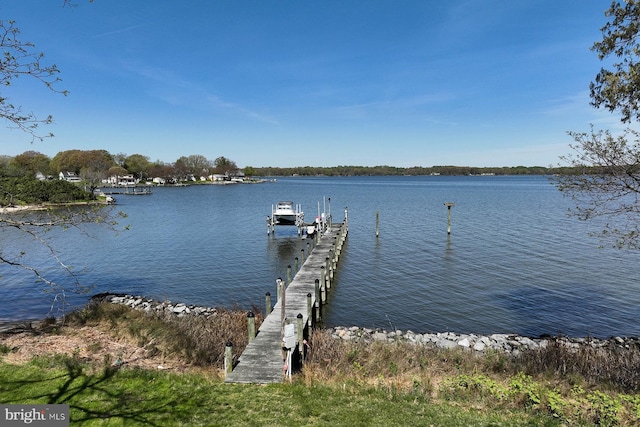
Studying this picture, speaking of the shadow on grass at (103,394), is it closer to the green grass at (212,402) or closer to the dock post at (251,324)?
the green grass at (212,402)

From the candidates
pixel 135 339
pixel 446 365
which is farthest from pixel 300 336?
pixel 135 339

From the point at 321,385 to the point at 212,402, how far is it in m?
2.52

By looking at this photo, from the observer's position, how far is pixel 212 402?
8.22 meters

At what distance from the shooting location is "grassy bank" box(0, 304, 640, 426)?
25.4 ft

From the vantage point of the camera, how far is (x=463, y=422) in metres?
7.64

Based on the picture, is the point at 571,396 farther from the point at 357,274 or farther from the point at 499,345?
the point at 357,274

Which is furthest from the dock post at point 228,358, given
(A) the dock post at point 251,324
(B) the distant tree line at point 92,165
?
(B) the distant tree line at point 92,165

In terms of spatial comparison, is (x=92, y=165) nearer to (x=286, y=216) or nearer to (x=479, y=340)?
(x=286, y=216)

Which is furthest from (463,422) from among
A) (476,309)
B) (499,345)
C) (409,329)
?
(476,309)

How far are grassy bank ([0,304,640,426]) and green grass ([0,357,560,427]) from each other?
0.02 m

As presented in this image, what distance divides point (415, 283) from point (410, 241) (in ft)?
47.3

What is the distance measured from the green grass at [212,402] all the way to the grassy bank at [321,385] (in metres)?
0.02

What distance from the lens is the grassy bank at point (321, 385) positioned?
7.74m

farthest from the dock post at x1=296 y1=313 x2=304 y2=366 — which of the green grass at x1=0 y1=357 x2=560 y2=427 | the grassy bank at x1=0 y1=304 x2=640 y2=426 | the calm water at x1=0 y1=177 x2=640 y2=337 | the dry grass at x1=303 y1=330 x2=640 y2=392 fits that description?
the calm water at x1=0 y1=177 x2=640 y2=337
